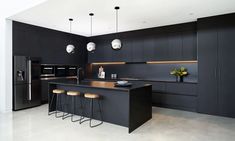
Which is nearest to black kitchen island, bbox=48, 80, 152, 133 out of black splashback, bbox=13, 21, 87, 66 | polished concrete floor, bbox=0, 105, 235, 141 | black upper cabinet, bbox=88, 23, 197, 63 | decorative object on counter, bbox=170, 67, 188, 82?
polished concrete floor, bbox=0, 105, 235, 141

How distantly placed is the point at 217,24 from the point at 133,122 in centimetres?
351

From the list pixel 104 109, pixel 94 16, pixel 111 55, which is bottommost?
pixel 104 109

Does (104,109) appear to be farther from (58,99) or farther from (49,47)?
(49,47)

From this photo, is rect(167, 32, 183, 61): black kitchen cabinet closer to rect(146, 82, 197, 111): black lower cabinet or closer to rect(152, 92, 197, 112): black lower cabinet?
rect(146, 82, 197, 111): black lower cabinet

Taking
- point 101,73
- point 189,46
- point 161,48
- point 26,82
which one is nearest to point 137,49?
point 161,48

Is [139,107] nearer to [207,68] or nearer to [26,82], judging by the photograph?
[207,68]

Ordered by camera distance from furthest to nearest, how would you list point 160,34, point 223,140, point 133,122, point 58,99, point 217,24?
point 160,34 < point 58,99 < point 217,24 < point 133,122 < point 223,140

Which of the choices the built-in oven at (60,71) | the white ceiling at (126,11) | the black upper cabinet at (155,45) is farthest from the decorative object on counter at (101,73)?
the white ceiling at (126,11)

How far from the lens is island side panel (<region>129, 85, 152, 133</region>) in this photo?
3.21 m

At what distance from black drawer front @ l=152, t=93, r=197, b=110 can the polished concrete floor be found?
60cm

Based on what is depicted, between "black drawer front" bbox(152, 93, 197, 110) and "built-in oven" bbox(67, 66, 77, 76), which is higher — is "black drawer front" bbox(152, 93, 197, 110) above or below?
below

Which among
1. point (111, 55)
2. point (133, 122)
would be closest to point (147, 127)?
point (133, 122)

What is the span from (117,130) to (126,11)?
2.87 m

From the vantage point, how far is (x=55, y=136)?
2.93 metres
